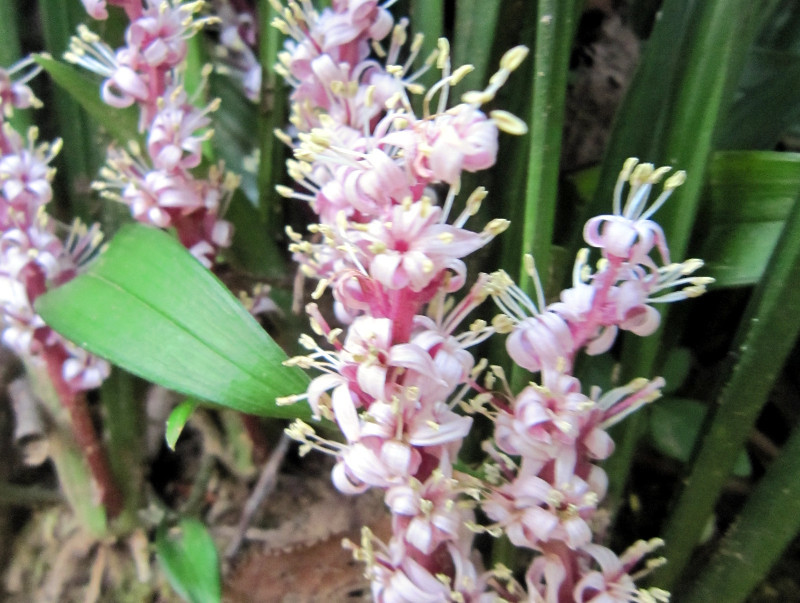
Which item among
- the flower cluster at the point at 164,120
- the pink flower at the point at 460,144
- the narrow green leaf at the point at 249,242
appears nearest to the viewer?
the pink flower at the point at 460,144

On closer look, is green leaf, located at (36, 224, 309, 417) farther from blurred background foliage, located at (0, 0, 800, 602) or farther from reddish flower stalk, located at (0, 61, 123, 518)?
blurred background foliage, located at (0, 0, 800, 602)

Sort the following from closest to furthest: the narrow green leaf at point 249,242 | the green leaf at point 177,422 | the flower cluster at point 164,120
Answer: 1. the green leaf at point 177,422
2. the flower cluster at point 164,120
3. the narrow green leaf at point 249,242

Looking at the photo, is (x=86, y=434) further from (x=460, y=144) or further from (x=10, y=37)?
(x=460, y=144)

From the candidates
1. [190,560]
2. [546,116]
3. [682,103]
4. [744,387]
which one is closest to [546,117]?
[546,116]

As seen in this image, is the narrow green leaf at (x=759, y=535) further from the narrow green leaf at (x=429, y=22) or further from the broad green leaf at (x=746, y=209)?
the narrow green leaf at (x=429, y=22)

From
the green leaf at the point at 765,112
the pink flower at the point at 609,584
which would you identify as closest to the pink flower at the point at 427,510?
the pink flower at the point at 609,584

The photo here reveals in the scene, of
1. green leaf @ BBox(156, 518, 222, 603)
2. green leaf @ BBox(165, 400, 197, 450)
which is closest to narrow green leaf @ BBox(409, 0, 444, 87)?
green leaf @ BBox(165, 400, 197, 450)
